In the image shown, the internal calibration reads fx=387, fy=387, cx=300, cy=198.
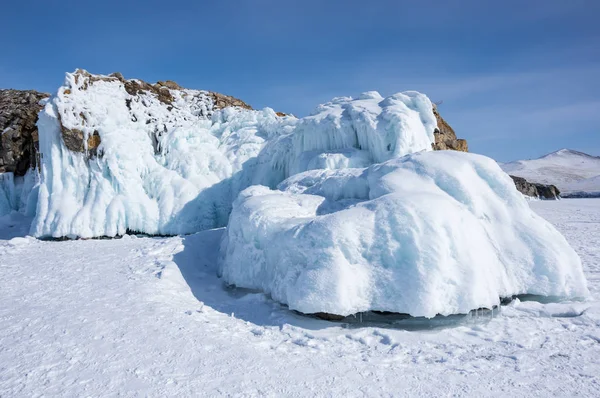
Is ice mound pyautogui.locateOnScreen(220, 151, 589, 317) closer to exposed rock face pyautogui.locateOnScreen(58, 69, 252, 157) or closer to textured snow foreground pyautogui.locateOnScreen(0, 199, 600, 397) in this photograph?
textured snow foreground pyautogui.locateOnScreen(0, 199, 600, 397)

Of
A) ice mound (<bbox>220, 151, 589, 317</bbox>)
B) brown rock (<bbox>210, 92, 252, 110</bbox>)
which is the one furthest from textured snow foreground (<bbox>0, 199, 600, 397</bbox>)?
brown rock (<bbox>210, 92, 252, 110</bbox>)

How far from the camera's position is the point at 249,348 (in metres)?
4.99

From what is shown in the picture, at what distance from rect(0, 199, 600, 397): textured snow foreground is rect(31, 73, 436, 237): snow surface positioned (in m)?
6.04

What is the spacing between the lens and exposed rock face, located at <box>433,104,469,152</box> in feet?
48.9

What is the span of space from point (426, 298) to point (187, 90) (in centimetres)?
1999

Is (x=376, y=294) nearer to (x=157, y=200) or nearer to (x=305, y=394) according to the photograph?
(x=305, y=394)

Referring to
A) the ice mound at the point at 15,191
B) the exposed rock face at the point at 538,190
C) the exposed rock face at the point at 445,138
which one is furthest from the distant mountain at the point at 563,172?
the ice mound at the point at 15,191

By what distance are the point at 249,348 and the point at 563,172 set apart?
81746 mm

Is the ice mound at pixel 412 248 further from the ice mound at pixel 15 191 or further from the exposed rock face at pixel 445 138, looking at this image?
the ice mound at pixel 15 191

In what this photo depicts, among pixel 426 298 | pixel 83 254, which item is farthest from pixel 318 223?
pixel 83 254

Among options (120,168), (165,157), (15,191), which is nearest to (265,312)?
(120,168)

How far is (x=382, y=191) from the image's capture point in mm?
7422

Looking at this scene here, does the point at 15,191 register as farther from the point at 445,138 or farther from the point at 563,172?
the point at 563,172

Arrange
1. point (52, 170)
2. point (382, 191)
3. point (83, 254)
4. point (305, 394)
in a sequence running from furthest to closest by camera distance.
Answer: point (52, 170) → point (83, 254) → point (382, 191) → point (305, 394)
